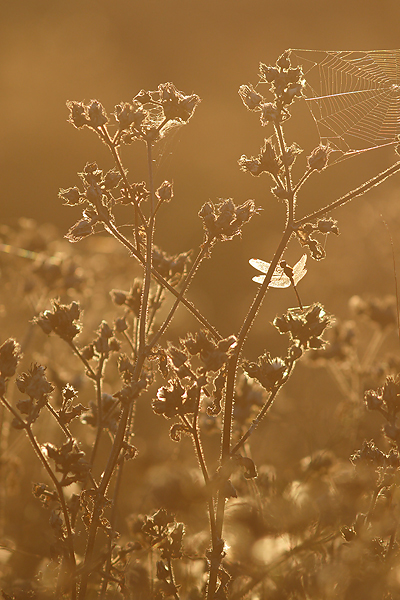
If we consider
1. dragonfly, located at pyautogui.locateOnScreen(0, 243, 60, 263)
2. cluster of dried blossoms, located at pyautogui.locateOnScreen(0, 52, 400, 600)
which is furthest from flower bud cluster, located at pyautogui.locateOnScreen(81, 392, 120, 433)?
dragonfly, located at pyautogui.locateOnScreen(0, 243, 60, 263)

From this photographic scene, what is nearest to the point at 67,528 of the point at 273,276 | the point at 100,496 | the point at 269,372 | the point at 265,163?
the point at 100,496

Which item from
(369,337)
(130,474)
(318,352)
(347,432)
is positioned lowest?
(130,474)

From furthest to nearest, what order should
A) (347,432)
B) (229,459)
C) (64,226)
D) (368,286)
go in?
(64,226) → (368,286) → (347,432) → (229,459)

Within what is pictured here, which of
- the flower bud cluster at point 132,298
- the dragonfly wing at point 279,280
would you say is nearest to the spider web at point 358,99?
the dragonfly wing at point 279,280

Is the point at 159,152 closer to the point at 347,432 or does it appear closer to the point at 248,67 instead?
the point at 347,432

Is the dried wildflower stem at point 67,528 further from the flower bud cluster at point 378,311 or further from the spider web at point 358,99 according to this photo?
the flower bud cluster at point 378,311

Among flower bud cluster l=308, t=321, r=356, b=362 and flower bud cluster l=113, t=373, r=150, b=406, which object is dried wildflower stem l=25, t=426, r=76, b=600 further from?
flower bud cluster l=308, t=321, r=356, b=362

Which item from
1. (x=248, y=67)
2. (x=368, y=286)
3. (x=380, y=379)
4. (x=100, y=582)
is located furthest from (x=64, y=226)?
(x=100, y=582)
